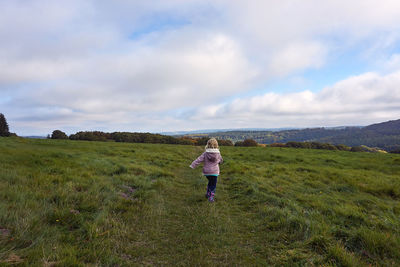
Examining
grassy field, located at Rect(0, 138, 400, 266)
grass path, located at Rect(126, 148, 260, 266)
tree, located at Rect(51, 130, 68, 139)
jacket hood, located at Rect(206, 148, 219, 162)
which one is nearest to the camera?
grassy field, located at Rect(0, 138, 400, 266)

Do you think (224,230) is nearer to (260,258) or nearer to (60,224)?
(260,258)

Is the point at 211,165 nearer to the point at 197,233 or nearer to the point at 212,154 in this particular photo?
the point at 212,154

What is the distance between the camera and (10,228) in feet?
12.0

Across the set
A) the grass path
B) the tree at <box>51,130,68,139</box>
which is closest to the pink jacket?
the grass path

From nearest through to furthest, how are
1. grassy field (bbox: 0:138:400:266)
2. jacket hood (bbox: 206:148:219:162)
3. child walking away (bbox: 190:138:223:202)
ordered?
grassy field (bbox: 0:138:400:266), child walking away (bbox: 190:138:223:202), jacket hood (bbox: 206:148:219:162)

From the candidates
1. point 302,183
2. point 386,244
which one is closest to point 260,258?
point 386,244

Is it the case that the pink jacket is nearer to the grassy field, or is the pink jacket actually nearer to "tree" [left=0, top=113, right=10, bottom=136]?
the grassy field

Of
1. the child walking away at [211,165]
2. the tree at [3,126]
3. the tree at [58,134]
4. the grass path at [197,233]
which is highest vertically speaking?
the tree at [3,126]

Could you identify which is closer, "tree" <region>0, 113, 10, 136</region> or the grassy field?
the grassy field

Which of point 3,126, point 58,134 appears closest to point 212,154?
point 58,134

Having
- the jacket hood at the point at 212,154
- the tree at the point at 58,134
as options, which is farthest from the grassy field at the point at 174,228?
the tree at the point at 58,134

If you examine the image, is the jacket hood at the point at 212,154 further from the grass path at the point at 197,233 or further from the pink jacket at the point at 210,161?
the grass path at the point at 197,233

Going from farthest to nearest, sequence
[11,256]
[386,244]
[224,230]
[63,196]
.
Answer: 1. [63,196]
2. [224,230]
3. [386,244]
4. [11,256]

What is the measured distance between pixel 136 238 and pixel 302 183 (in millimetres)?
9723
